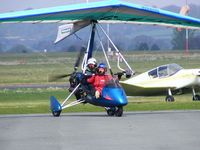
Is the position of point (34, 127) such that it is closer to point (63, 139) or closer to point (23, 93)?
point (63, 139)

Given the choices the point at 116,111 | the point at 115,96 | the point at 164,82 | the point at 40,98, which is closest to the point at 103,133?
the point at 115,96

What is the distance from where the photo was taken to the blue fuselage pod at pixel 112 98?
15648 mm

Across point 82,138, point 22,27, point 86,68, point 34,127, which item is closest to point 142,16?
point 86,68

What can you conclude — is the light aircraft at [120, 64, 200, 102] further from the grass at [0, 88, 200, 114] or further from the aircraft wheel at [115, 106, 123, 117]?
the aircraft wheel at [115, 106, 123, 117]

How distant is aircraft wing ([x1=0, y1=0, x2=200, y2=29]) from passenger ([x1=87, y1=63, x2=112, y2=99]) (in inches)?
57.7

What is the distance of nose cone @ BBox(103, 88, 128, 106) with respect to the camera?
1562 centimetres

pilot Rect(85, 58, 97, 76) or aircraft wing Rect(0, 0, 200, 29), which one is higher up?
aircraft wing Rect(0, 0, 200, 29)

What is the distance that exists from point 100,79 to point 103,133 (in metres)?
4.57

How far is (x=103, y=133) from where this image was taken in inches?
468

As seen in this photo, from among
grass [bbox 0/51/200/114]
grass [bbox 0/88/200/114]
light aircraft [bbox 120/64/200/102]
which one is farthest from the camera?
light aircraft [bbox 120/64/200/102]

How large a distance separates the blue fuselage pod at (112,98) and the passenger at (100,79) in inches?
5.4

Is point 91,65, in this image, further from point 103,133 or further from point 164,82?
point 164,82

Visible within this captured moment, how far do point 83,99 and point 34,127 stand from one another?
14.0 feet

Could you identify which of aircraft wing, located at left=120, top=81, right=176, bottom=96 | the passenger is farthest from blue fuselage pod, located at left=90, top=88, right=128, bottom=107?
aircraft wing, located at left=120, top=81, right=176, bottom=96
